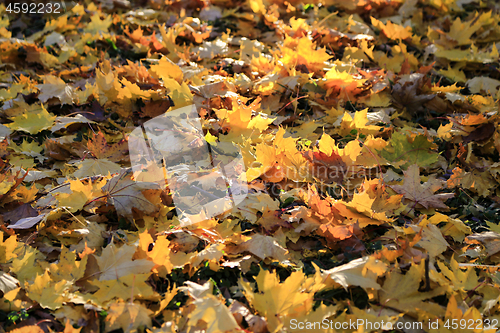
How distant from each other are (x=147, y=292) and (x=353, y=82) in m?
1.72

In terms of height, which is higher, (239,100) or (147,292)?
(239,100)

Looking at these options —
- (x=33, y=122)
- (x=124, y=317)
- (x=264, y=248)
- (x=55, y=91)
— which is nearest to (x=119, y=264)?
(x=124, y=317)

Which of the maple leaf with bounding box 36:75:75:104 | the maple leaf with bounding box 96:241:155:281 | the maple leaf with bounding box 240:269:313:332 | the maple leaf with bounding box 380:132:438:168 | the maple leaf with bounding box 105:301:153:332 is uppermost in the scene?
the maple leaf with bounding box 36:75:75:104

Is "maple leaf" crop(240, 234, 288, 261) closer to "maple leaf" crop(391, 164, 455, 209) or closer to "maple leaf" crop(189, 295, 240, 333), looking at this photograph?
"maple leaf" crop(189, 295, 240, 333)

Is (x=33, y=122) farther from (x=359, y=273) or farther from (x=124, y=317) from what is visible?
(x=359, y=273)

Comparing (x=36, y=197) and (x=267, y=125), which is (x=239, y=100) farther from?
(x=36, y=197)

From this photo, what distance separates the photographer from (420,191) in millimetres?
1735

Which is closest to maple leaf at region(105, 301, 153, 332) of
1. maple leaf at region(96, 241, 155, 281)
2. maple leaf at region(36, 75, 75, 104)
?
maple leaf at region(96, 241, 155, 281)

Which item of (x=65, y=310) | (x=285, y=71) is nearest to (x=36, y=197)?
(x=65, y=310)

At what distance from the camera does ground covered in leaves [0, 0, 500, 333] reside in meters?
1.30

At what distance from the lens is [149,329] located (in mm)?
1244

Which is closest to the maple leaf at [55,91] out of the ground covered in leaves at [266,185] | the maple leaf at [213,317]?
the ground covered in leaves at [266,185]

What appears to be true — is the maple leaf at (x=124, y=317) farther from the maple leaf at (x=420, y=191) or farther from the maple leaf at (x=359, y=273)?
the maple leaf at (x=420, y=191)

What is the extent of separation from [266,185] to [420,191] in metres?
0.70
